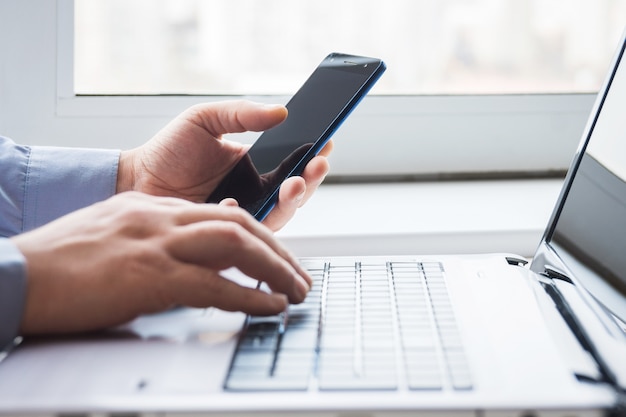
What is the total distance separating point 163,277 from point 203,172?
1.17 ft

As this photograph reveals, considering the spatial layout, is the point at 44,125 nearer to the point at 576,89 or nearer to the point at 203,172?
the point at 203,172

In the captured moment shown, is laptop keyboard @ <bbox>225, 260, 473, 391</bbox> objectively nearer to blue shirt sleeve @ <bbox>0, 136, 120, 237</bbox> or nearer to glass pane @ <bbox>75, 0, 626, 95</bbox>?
blue shirt sleeve @ <bbox>0, 136, 120, 237</bbox>

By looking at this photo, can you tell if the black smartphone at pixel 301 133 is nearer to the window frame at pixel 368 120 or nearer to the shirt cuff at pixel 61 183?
the shirt cuff at pixel 61 183

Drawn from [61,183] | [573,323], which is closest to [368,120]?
[61,183]

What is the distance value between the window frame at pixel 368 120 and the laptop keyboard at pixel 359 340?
0.43m

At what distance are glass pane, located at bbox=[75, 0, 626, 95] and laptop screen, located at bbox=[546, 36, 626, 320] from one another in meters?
0.39

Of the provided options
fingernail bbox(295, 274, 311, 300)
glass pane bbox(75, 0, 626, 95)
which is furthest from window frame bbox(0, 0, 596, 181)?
fingernail bbox(295, 274, 311, 300)

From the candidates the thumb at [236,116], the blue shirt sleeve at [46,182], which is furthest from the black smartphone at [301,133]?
the blue shirt sleeve at [46,182]

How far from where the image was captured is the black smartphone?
25.6 inches

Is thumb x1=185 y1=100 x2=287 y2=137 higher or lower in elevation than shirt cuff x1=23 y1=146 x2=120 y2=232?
higher

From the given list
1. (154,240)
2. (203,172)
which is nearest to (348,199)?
(203,172)

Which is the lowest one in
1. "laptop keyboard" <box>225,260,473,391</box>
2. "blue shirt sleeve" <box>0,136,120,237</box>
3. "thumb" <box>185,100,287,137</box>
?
"blue shirt sleeve" <box>0,136,120,237</box>

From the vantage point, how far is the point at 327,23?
3.15 ft

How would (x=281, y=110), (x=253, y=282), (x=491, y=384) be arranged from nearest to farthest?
(x=491, y=384)
(x=253, y=282)
(x=281, y=110)
